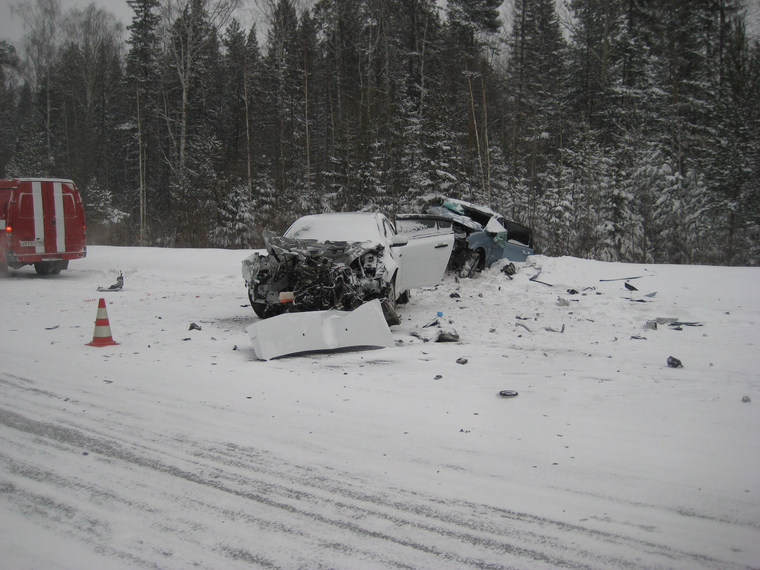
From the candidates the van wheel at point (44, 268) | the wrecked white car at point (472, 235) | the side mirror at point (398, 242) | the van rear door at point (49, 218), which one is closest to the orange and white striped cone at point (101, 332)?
the side mirror at point (398, 242)

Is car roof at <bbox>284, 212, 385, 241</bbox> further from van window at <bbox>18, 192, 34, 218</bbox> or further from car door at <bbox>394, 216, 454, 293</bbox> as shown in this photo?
van window at <bbox>18, 192, 34, 218</bbox>

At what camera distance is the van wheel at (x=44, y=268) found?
13562 mm

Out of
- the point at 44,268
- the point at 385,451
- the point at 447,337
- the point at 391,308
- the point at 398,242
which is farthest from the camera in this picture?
the point at 44,268

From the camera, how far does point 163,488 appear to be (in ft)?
9.85

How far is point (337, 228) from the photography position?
8258 mm

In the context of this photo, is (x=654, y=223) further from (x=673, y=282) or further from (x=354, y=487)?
(x=354, y=487)

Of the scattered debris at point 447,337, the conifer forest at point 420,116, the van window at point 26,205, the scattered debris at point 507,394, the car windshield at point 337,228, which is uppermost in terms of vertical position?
the conifer forest at point 420,116

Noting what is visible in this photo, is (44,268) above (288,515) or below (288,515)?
above

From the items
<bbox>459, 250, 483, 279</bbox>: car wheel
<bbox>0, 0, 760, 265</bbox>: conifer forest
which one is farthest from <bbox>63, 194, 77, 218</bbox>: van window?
<bbox>459, 250, 483, 279</bbox>: car wheel

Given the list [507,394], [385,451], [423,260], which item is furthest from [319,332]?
[423,260]

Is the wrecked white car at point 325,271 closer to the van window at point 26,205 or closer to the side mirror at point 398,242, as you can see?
the side mirror at point 398,242

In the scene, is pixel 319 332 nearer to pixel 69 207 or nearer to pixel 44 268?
pixel 69 207

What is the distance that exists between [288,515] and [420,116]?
27441 millimetres

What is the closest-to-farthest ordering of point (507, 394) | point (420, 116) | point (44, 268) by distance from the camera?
point (507, 394) → point (44, 268) → point (420, 116)
